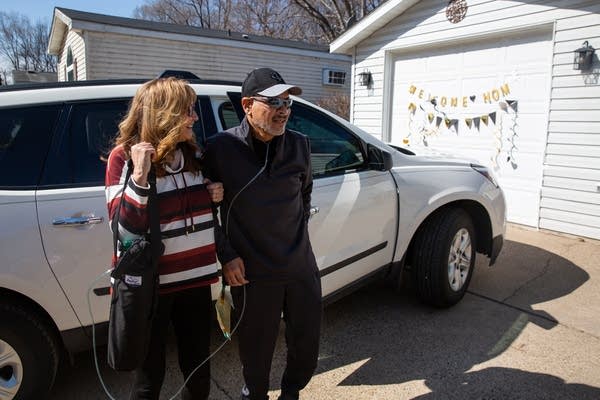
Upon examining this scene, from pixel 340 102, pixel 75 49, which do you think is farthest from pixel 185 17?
pixel 340 102

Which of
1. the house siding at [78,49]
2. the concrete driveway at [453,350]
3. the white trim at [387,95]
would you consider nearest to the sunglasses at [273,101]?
the concrete driveway at [453,350]

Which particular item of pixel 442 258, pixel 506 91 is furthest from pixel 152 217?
pixel 506 91

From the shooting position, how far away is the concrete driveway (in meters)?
2.71

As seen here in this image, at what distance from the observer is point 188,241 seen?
185 centimetres

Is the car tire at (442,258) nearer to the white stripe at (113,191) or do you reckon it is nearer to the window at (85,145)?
the window at (85,145)

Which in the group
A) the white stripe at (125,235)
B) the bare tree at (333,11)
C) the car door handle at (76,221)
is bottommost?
the car door handle at (76,221)

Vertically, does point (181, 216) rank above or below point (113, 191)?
below

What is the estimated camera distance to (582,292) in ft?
13.3

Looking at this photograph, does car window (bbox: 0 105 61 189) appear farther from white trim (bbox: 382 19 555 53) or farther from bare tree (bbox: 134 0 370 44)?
bare tree (bbox: 134 0 370 44)

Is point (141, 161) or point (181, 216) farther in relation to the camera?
point (181, 216)

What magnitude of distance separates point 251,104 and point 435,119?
5865 mm

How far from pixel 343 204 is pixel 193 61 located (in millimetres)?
12982

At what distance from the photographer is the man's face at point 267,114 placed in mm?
1980

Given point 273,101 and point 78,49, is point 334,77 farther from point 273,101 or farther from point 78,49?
point 273,101
